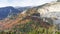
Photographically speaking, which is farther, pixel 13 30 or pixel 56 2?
pixel 56 2

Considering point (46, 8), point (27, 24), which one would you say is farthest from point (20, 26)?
point (46, 8)

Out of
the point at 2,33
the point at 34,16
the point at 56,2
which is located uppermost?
the point at 56,2

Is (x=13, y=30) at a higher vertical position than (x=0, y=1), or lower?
lower

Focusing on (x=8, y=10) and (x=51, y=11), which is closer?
(x=51, y=11)

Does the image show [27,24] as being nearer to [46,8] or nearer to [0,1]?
[46,8]

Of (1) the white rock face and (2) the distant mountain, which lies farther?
(2) the distant mountain

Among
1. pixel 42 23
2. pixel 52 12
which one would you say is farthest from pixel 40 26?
pixel 52 12

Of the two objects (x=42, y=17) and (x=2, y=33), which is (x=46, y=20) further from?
(x=2, y=33)

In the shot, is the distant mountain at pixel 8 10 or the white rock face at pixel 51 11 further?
the distant mountain at pixel 8 10

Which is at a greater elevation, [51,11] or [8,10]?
[8,10]
